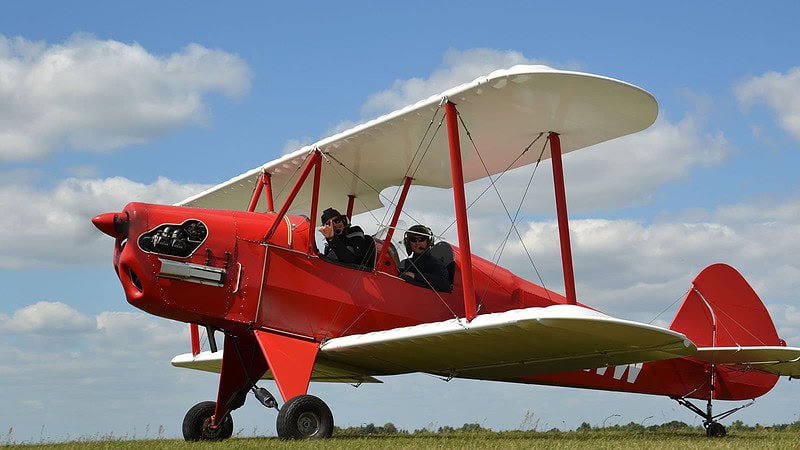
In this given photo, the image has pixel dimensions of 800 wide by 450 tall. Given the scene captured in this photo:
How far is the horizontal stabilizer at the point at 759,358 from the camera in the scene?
10.8m

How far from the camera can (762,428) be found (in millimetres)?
14812

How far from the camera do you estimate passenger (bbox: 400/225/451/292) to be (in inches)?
431

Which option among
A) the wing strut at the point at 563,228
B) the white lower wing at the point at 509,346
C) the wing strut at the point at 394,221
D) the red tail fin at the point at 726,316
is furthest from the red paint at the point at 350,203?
the red tail fin at the point at 726,316

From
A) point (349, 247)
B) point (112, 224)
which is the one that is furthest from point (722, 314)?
point (112, 224)

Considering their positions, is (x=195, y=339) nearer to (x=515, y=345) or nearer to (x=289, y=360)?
(x=289, y=360)

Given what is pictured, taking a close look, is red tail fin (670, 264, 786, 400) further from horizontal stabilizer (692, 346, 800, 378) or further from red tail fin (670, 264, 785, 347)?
horizontal stabilizer (692, 346, 800, 378)

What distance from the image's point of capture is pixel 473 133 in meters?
10.8

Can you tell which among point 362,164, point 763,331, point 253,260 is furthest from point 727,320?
point 253,260

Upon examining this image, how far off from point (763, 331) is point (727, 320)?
0.54 metres

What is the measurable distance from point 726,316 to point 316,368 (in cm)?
598

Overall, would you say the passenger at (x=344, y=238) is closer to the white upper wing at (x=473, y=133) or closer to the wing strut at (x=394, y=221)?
the wing strut at (x=394, y=221)

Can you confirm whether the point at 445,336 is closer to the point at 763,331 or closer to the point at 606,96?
the point at 606,96

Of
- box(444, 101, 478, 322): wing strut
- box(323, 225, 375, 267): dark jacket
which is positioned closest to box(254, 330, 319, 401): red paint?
box(323, 225, 375, 267): dark jacket

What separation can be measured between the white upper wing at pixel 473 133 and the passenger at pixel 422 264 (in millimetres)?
1039
